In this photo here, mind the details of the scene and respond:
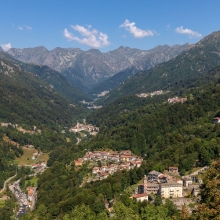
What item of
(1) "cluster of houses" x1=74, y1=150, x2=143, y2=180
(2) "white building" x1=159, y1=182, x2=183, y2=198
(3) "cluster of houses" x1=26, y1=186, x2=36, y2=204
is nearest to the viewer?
(2) "white building" x1=159, y1=182, x2=183, y2=198

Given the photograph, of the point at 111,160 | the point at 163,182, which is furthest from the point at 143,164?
the point at 111,160

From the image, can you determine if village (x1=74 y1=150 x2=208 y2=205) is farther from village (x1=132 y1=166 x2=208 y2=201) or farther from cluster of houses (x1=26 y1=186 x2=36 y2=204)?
cluster of houses (x1=26 y1=186 x2=36 y2=204)

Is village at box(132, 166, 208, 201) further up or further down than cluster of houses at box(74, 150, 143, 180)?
further down

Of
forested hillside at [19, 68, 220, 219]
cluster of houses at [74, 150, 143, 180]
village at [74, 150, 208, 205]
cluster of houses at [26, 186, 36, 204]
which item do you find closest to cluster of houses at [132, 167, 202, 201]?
village at [74, 150, 208, 205]

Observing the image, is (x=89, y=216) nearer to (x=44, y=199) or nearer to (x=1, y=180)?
(x=44, y=199)

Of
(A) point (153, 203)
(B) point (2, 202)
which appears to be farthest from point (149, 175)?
(B) point (2, 202)
